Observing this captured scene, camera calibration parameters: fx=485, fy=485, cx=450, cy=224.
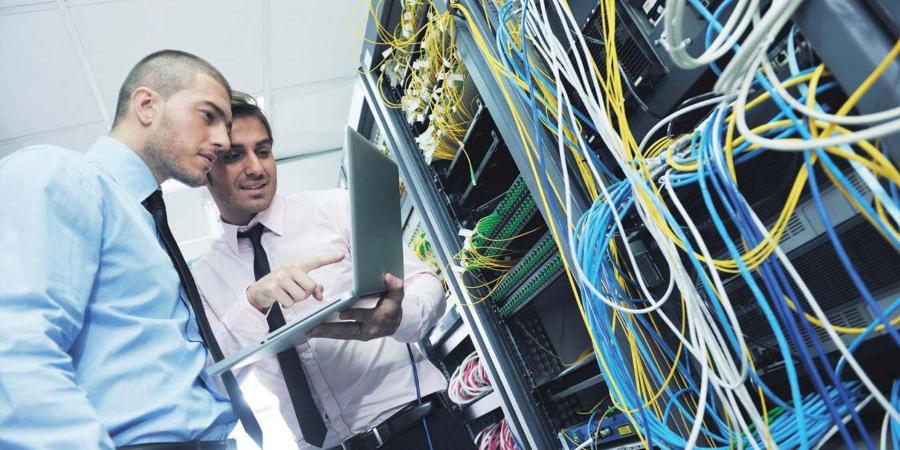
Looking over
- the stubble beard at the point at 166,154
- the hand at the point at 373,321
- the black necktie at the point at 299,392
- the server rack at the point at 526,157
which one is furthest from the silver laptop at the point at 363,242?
the stubble beard at the point at 166,154

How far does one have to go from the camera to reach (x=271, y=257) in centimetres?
147

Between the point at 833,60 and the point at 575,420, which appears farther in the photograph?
the point at 575,420

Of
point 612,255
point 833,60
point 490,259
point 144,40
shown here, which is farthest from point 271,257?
point 144,40

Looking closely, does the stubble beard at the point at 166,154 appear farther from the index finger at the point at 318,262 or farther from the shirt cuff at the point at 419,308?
the shirt cuff at the point at 419,308

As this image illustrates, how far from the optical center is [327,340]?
135 centimetres

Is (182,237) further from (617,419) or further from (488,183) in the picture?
(617,419)

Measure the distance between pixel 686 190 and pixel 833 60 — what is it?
35cm

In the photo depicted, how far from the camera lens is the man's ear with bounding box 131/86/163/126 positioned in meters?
1.21

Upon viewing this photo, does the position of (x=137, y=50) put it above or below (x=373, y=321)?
above

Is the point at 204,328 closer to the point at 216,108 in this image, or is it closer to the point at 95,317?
the point at 95,317

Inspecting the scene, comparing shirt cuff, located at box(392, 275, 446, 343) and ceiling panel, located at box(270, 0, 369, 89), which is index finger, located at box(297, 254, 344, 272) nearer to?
shirt cuff, located at box(392, 275, 446, 343)

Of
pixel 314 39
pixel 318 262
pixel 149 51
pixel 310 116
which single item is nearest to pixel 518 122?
pixel 318 262

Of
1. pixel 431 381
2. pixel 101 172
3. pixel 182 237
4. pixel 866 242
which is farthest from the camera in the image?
pixel 182 237

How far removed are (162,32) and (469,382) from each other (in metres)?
2.25
